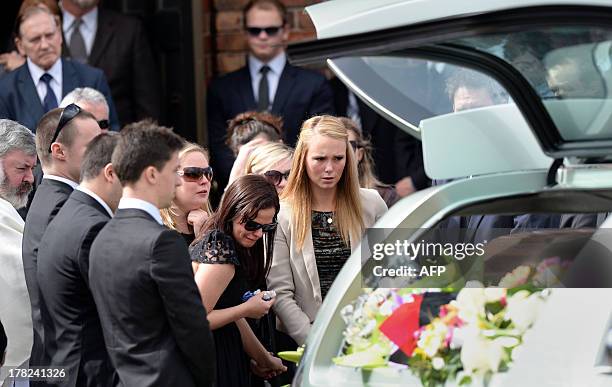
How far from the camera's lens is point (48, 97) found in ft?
24.6

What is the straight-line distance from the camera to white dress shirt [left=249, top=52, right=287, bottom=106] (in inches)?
321

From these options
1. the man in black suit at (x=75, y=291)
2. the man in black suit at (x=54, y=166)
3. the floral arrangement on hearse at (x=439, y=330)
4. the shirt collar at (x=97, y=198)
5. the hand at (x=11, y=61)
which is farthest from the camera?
the hand at (x=11, y=61)

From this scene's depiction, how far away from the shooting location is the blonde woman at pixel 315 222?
550cm

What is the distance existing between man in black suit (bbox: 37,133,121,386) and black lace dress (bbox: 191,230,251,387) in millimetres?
521

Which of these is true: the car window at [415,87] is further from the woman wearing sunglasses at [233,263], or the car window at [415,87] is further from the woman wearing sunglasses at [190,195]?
the woman wearing sunglasses at [190,195]

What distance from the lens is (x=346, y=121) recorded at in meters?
6.50

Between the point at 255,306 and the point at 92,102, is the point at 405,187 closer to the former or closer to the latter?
the point at 92,102

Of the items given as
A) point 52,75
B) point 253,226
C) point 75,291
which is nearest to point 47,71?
point 52,75

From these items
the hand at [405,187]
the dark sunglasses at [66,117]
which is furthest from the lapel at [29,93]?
the hand at [405,187]

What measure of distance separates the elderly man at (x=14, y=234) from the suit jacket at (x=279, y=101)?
260 centimetres

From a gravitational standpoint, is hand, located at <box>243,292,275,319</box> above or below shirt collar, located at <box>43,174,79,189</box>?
below

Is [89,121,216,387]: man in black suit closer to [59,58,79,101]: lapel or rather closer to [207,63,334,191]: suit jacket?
[59,58,79,101]: lapel

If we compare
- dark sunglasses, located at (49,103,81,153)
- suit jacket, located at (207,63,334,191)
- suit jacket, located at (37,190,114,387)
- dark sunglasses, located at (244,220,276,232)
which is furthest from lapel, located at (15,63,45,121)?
suit jacket, located at (37,190,114,387)

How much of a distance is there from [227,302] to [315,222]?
763 millimetres
